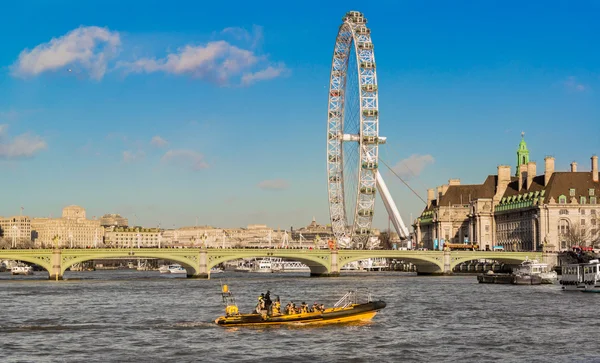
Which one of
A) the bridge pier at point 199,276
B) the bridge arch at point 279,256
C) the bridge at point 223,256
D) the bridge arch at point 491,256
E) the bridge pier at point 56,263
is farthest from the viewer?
the bridge arch at point 491,256

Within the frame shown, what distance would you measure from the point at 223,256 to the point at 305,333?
96.4 metres

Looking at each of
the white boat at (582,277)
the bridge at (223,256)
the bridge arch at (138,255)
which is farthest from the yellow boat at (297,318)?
the bridge arch at (138,255)

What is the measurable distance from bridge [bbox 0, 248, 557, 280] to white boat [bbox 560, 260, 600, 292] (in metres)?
46.5

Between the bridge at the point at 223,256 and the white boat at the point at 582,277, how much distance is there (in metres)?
46.5

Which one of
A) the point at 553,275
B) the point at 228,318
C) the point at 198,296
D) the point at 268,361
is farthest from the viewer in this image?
the point at 553,275

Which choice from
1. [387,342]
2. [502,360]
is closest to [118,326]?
[387,342]

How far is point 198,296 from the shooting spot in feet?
349

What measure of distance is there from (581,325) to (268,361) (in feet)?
89.2

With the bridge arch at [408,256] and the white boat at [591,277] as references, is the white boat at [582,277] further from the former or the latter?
the bridge arch at [408,256]

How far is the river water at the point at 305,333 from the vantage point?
54719 mm

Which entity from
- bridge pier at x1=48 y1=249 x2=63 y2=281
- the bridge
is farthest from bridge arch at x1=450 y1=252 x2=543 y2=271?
bridge pier at x1=48 y1=249 x2=63 y2=281

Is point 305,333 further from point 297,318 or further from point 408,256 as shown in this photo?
point 408,256

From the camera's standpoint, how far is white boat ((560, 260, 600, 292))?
4323 inches

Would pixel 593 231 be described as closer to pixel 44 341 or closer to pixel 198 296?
pixel 198 296
